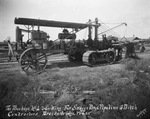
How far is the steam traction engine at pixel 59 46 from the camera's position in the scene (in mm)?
7140

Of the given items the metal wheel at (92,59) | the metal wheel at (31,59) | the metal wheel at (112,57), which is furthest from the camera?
the metal wheel at (112,57)

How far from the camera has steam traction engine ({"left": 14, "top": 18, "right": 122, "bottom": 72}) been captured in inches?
281

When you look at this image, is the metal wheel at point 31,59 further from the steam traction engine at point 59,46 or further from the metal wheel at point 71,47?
the metal wheel at point 71,47

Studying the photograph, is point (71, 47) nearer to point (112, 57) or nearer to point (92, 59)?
point (92, 59)

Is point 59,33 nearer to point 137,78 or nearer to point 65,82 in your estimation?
point 65,82

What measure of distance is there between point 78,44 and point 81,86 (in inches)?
214

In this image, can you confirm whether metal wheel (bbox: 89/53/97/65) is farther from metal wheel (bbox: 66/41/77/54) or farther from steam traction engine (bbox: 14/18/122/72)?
metal wheel (bbox: 66/41/77/54)

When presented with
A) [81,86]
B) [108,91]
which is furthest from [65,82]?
[108,91]

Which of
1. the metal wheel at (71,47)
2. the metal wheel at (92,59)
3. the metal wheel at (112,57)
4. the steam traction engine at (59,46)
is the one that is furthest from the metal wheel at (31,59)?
the metal wheel at (112,57)

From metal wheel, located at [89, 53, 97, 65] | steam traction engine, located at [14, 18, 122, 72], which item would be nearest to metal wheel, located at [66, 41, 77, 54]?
steam traction engine, located at [14, 18, 122, 72]

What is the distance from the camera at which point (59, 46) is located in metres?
8.58

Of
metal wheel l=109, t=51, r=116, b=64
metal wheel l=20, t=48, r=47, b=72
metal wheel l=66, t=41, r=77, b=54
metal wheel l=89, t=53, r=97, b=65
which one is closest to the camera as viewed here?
metal wheel l=20, t=48, r=47, b=72

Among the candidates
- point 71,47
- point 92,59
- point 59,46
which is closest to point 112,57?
point 92,59

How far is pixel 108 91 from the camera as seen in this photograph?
414 centimetres
